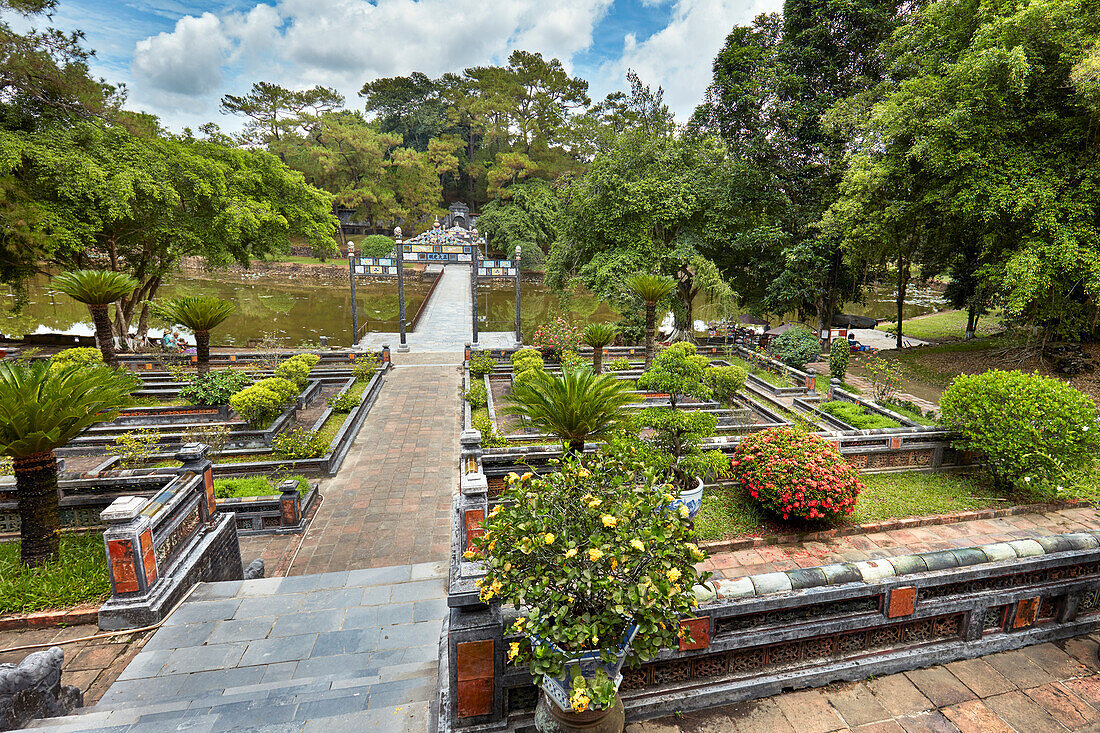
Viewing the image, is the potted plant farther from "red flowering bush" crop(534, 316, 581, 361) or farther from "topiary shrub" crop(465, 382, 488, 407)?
"red flowering bush" crop(534, 316, 581, 361)

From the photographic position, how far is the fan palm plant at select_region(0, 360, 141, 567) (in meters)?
4.88

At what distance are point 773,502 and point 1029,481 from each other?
380cm

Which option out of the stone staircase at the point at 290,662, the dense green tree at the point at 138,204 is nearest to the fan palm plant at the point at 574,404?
the stone staircase at the point at 290,662

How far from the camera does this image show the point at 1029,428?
707 centimetres

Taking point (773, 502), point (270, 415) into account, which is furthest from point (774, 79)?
point (270, 415)

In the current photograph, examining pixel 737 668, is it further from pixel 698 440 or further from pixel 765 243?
pixel 765 243

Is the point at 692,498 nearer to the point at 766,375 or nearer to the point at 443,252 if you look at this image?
the point at 766,375

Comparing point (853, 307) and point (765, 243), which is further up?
point (765, 243)

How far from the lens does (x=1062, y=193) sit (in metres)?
11.3

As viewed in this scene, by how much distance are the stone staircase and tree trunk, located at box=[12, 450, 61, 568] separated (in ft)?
5.21

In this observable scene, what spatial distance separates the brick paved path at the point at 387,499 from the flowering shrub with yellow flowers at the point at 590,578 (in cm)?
475

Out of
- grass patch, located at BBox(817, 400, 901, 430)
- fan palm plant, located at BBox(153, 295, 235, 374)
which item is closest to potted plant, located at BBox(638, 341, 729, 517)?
grass patch, located at BBox(817, 400, 901, 430)

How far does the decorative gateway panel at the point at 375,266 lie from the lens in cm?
2044

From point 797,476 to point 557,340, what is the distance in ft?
35.0
